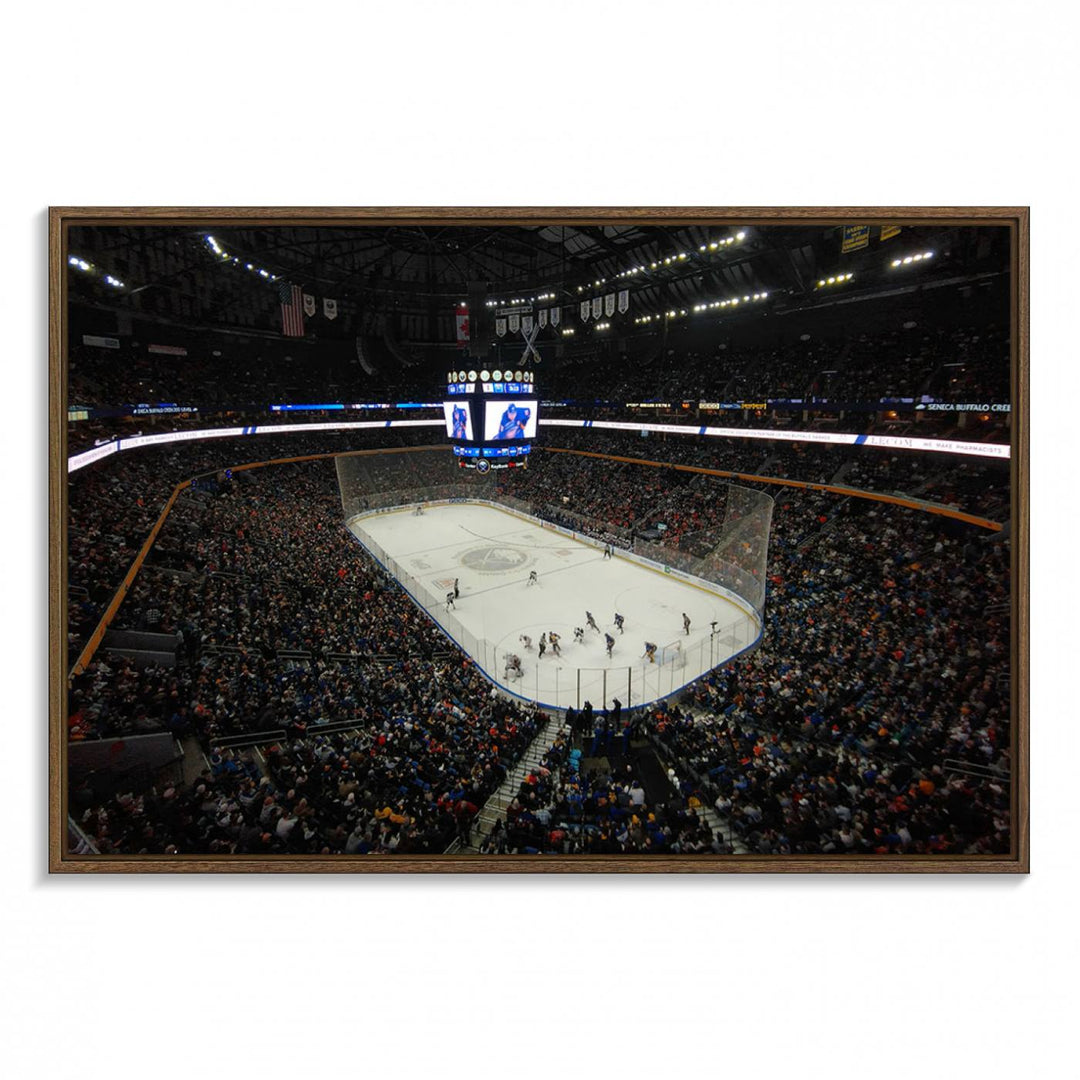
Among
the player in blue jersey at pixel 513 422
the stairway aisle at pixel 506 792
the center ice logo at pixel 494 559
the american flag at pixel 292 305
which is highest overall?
the american flag at pixel 292 305

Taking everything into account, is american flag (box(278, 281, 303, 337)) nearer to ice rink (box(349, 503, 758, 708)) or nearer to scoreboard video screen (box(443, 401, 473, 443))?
scoreboard video screen (box(443, 401, 473, 443))

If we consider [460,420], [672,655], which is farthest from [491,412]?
[672,655]

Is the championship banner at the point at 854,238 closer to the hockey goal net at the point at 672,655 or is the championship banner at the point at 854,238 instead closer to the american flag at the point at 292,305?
the hockey goal net at the point at 672,655

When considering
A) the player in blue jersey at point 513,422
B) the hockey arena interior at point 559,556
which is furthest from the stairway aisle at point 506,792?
the player in blue jersey at point 513,422

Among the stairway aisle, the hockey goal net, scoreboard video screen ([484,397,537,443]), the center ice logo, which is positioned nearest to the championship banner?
scoreboard video screen ([484,397,537,443])

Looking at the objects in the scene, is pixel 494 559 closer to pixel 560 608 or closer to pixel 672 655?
pixel 560 608

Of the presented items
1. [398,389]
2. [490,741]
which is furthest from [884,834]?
[398,389]
